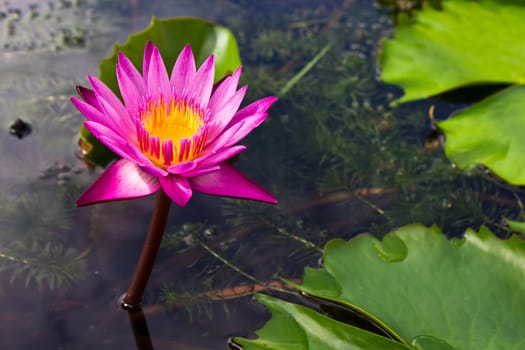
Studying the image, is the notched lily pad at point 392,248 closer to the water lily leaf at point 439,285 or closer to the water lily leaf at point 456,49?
the water lily leaf at point 439,285

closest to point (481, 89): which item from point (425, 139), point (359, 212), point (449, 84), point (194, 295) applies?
point (449, 84)

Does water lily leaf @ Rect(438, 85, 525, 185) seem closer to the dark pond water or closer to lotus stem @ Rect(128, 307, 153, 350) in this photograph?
the dark pond water

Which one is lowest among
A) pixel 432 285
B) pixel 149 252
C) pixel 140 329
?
pixel 140 329

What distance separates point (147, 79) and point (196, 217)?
0.59 m

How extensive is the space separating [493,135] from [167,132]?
1.21 m

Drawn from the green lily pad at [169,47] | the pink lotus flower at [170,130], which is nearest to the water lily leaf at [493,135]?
the green lily pad at [169,47]

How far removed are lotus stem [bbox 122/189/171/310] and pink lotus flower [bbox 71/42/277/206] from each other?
0.09 meters

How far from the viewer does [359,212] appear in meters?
1.98

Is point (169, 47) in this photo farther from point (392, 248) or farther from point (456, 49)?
point (456, 49)

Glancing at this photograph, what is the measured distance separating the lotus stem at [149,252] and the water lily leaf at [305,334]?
0.88 feet

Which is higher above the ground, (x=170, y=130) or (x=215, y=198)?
(x=170, y=130)

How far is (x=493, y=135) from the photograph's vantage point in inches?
81.1

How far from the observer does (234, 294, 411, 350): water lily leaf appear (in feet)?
4.50

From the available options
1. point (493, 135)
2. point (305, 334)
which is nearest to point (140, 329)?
point (305, 334)
